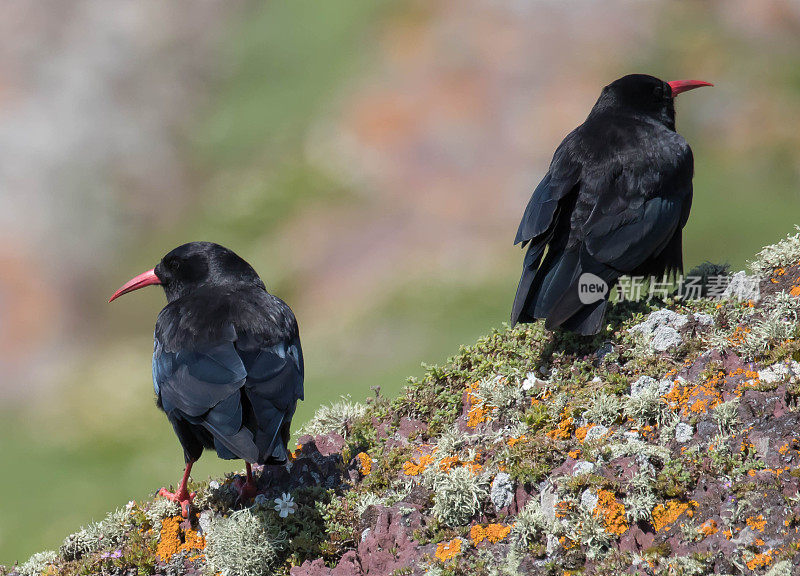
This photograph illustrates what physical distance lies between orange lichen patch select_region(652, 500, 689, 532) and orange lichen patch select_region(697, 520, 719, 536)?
0.48 feet

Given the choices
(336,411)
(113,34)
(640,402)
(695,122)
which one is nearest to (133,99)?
(113,34)

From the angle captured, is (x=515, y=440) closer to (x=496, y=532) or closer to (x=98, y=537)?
(x=496, y=532)

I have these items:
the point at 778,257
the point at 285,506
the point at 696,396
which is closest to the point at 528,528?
the point at 696,396

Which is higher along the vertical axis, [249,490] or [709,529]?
[249,490]

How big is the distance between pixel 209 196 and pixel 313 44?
4.30 m

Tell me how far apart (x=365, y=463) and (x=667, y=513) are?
2.01 m

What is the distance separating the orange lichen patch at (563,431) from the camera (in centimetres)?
486

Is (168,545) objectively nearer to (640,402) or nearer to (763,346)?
(640,402)

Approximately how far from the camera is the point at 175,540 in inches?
208

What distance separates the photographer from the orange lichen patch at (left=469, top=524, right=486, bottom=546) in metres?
4.37

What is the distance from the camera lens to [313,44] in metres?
18.3

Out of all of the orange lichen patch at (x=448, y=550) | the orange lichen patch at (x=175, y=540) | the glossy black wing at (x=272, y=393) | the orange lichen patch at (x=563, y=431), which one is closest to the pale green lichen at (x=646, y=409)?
the orange lichen patch at (x=563, y=431)

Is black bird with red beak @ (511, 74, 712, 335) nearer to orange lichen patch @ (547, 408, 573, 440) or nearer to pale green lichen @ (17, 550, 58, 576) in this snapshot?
orange lichen patch @ (547, 408, 573, 440)

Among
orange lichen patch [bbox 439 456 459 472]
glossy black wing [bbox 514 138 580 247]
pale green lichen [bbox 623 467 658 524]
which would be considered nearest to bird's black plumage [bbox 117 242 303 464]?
orange lichen patch [bbox 439 456 459 472]
